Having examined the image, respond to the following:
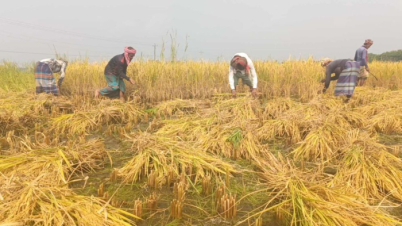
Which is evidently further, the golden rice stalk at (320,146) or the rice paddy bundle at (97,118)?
the rice paddy bundle at (97,118)

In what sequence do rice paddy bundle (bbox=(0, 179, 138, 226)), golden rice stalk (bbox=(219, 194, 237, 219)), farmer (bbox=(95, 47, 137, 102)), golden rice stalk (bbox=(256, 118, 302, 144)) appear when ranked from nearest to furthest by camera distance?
rice paddy bundle (bbox=(0, 179, 138, 226)) < golden rice stalk (bbox=(219, 194, 237, 219)) < golden rice stalk (bbox=(256, 118, 302, 144)) < farmer (bbox=(95, 47, 137, 102))

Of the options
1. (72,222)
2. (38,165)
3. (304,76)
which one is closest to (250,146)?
(72,222)

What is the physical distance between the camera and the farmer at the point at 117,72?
15.7 feet

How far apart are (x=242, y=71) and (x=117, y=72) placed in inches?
101

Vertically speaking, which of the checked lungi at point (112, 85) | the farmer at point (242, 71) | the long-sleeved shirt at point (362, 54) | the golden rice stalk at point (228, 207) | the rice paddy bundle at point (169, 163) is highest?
the long-sleeved shirt at point (362, 54)

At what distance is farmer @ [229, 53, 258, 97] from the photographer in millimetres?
4312

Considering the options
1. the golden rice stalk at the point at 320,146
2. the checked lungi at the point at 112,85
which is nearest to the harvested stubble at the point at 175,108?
the checked lungi at the point at 112,85

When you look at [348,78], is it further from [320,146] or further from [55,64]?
[55,64]

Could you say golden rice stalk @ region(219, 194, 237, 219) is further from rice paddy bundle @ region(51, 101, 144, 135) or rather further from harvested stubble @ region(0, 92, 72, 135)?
harvested stubble @ region(0, 92, 72, 135)

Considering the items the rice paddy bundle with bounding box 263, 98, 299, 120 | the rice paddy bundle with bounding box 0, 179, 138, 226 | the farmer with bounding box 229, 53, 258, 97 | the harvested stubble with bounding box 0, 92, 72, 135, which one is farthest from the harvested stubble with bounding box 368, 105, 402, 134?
the harvested stubble with bounding box 0, 92, 72, 135

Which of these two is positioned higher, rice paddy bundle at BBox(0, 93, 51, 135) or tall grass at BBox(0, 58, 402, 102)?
tall grass at BBox(0, 58, 402, 102)

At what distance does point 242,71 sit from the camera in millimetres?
4598

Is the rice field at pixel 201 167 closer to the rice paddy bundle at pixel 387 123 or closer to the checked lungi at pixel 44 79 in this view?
the rice paddy bundle at pixel 387 123

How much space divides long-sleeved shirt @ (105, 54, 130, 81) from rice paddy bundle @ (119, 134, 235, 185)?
2.88 m
